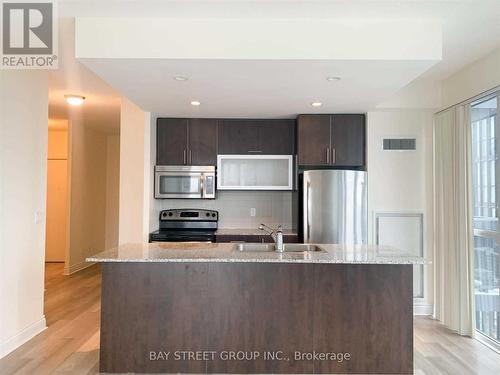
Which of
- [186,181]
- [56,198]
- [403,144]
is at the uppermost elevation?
[403,144]

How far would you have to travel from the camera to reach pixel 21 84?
132 inches

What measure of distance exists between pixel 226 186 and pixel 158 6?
257 centimetres

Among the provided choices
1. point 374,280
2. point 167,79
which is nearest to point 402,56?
point 374,280

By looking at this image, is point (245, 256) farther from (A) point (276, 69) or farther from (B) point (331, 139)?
(B) point (331, 139)

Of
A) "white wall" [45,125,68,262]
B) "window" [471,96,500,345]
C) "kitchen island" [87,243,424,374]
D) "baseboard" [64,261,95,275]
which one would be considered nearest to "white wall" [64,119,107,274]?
"baseboard" [64,261,95,275]

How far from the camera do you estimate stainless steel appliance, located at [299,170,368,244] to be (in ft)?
14.0

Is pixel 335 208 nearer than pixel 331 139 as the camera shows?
Yes

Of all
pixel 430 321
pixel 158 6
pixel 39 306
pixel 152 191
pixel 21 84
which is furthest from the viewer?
pixel 152 191

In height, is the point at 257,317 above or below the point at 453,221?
below

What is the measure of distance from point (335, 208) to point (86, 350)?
2.73m

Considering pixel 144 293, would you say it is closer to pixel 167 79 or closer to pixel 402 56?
pixel 167 79

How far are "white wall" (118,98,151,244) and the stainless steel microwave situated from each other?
185mm

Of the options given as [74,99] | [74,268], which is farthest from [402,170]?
[74,268]

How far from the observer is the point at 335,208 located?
168 inches
